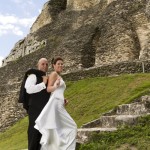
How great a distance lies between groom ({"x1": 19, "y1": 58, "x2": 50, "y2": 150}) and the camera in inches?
319

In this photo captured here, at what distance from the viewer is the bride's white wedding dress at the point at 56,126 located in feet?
25.9

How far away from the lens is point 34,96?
827 cm

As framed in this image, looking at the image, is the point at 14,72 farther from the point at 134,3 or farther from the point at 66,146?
the point at 66,146

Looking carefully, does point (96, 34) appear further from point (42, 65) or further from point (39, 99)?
point (39, 99)

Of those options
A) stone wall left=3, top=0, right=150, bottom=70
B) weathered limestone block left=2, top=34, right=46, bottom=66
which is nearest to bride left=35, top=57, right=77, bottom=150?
stone wall left=3, top=0, right=150, bottom=70

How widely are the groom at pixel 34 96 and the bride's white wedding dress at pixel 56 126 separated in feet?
0.62

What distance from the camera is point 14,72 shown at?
32.0 metres

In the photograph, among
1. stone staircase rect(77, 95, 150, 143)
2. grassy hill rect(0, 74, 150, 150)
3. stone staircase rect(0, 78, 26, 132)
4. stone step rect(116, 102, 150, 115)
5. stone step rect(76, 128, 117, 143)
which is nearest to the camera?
stone step rect(76, 128, 117, 143)

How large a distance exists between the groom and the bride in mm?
161

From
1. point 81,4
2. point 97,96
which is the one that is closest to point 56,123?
point 97,96

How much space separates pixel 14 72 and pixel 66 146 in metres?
24.5

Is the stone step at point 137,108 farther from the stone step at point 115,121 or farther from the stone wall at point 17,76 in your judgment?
the stone wall at point 17,76

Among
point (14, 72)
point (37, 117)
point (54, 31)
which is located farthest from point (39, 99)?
point (54, 31)

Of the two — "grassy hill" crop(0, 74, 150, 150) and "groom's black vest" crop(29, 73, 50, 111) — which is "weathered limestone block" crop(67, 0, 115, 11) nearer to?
"grassy hill" crop(0, 74, 150, 150)
